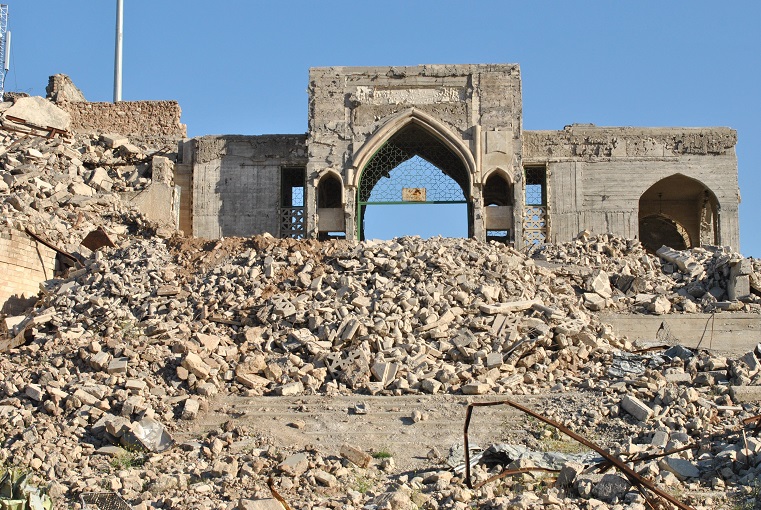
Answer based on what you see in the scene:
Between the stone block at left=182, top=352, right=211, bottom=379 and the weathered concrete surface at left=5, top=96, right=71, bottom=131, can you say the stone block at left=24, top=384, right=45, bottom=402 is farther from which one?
the weathered concrete surface at left=5, top=96, right=71, bottom=131

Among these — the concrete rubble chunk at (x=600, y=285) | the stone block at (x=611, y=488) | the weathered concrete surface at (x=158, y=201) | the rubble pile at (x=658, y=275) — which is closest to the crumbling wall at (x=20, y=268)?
the weathered concrete surface at (x=158, y=201)

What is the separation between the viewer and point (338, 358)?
1164cm

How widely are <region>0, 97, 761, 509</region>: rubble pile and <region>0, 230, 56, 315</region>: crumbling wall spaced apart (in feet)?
0.86

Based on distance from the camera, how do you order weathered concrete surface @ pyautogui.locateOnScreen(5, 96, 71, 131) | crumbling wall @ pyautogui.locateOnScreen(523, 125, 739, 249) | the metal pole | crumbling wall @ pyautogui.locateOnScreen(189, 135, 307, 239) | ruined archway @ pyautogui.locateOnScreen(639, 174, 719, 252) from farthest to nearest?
1. the metal pole
2. ruined archway @ pyautogui.locateOnScreen(639, 174, 719, 252)
3. weathered concrete surface @ pyautogui.locateOnScreen(5, 96, 71, 131)
4. crumbling wall @ pyautogui.locateOnScreen(189, 135, 307, 239)
5. crumbling wall @ pyautogui.locateOnScreen(523, 125, 739, 249)

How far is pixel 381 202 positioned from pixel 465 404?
27.0 feet

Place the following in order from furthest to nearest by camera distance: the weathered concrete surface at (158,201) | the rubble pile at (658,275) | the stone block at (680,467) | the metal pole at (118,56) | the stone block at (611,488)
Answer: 1. the metal pole at (118,56)
2. the weathered concrete surface at (158,201)
3. the rubble pile at (658,275)
4. the stone block at (680,467)
5. the stone block at (611,488)

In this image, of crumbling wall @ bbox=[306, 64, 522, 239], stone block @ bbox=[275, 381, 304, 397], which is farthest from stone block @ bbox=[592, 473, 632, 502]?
crumbling wall @ bbox=[306, 64, 522, 239]

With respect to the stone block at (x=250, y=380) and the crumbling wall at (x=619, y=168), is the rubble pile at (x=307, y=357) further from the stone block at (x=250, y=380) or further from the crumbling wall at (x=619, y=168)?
the crumbling wall at (x=619, y=168)

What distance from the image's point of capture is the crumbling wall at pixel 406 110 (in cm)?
1817

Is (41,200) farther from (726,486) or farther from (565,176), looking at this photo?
(726,486)

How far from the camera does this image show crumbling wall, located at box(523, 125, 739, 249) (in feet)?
60.7

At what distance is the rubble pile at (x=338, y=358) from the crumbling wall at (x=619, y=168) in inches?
78.7

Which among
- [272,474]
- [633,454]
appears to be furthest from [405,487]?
[633,454]

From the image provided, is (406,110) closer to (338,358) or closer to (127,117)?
(127,117)
